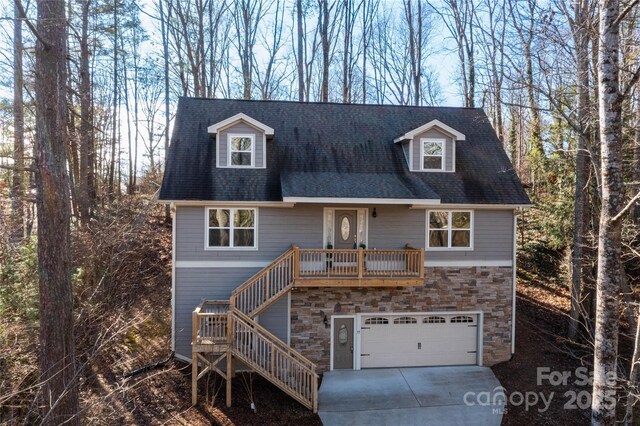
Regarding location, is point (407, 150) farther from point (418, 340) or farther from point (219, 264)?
point (219, 264)

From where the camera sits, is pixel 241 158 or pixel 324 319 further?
pixel 241 158

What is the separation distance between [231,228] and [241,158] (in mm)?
2370

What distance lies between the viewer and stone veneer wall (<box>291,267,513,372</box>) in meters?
12.4

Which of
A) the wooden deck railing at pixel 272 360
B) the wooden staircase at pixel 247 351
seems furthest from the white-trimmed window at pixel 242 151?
the wooden deck railing at pixel 272 360

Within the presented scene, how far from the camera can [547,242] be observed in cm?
1892

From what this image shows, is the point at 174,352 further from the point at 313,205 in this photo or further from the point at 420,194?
the point at 420,194

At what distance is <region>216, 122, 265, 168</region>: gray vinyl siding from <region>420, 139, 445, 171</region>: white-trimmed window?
5.55 metres

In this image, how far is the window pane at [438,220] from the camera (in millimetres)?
13125

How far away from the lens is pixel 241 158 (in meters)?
13.0

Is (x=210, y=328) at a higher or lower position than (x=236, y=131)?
lower

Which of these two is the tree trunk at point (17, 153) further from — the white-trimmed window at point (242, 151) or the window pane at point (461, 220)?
the window pane at point (461, 220)

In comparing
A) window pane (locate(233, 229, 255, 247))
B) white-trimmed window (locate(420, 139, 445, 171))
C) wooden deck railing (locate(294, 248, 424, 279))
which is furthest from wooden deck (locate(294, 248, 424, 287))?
white-trimmed window (locate(420, 139, 445, 171))

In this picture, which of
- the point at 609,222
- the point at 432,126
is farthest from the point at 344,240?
the point at 609,222

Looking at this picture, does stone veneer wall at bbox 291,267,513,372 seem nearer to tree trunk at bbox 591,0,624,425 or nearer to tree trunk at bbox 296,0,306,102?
tree trunk at bbox 591,0,624,425
